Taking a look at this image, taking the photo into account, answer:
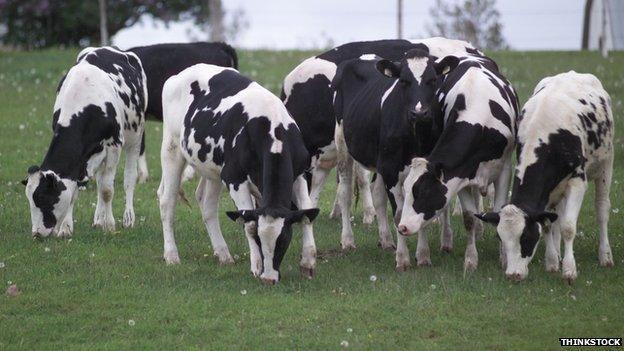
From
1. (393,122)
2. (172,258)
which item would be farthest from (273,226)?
(172,258)

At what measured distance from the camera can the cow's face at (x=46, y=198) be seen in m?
14.2

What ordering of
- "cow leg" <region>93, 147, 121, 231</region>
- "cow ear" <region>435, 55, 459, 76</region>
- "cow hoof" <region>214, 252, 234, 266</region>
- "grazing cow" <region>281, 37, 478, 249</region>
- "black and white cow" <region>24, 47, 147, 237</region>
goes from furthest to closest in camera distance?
1. "grazing cow" <region>281, 37, 478, 249</region>
2. "cow leg" <region>93, 147, 121, 231</region>
3. "black and white cow" <region>24, 47, 147, 237</region>
4. "cow hoof" <region>214, 252, 234, 266</region>
5. "cow ear" <region>435, 55, 459, 76</region>

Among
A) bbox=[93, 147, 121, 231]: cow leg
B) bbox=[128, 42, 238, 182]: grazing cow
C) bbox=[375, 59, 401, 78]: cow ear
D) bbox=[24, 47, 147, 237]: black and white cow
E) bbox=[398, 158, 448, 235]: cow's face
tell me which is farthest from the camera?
bbox=[128, 42, 238, 182]: grazing cow

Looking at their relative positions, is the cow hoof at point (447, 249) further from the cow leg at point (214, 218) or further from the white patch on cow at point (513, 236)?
the cow leg at point (214, 218)

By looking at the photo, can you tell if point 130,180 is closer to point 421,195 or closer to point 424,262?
point 424,262

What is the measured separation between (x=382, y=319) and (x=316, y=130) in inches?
183

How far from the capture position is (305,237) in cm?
1216

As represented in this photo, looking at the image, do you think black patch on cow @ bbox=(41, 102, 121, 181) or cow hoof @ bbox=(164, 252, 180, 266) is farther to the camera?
black patch on cow @ bbox=(41, 102, 121, 181)

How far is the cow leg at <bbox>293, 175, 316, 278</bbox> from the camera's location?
1212 cm

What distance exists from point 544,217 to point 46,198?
5.87 m

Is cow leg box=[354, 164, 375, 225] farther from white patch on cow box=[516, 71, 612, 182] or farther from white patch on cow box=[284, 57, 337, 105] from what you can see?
white patch on cow box=[516, 71, 612, 182]

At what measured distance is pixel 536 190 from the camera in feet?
39.4

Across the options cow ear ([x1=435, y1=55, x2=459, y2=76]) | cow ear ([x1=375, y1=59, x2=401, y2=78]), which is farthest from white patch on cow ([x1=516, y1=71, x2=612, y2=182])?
cow ear ([x1=375, y1=59, x2=401, y2=78])

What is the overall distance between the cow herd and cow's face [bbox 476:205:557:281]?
0.01m
